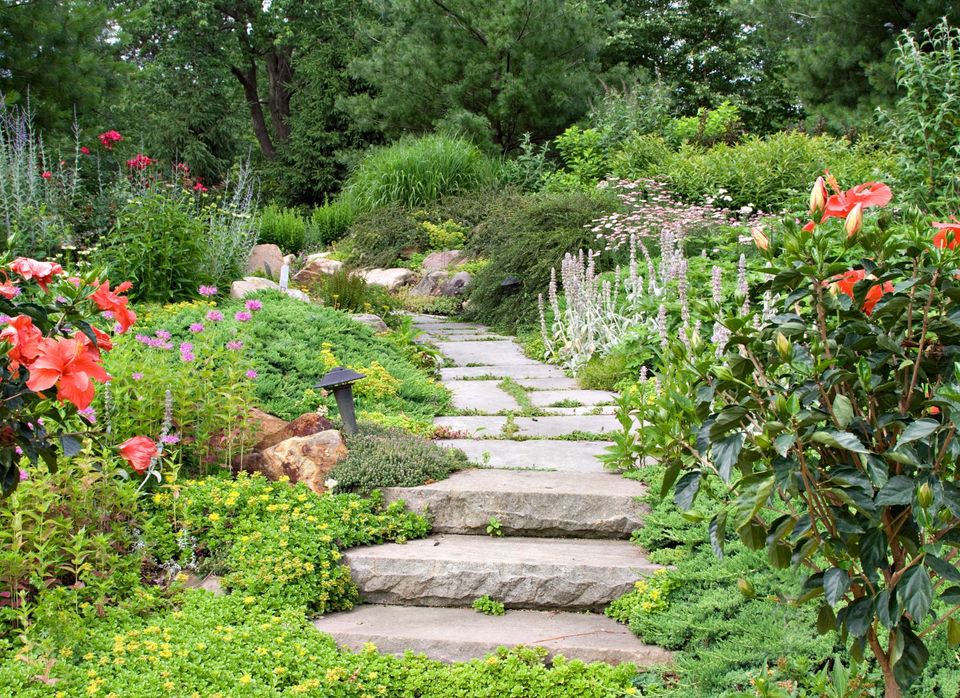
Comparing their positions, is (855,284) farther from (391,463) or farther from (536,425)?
(536,425)

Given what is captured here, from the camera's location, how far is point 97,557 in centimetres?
291

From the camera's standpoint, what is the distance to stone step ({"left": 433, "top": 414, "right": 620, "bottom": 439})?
4441mm

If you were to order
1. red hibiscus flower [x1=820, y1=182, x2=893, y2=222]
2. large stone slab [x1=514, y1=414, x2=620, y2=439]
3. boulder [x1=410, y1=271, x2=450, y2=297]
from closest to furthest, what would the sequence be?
red hibiscus flower [x1=820, y1=182, x2=893, y2=222], large stone slab [x1=514, y1=414, x2=620, y2=439], boulder [x1=410, y1=271, x2=450, y2=297]

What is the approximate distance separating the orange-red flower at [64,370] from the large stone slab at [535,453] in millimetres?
2526

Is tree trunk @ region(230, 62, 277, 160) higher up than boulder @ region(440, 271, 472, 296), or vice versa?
tree trunk @ region(230, 62, 277, 160)

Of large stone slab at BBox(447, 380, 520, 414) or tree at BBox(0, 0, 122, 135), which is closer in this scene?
large stone slab at BBox(447, 380, 520, 414)

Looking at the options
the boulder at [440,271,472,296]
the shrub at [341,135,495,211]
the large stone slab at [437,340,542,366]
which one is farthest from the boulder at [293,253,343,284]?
the large stone slab at [437,340,542,366]

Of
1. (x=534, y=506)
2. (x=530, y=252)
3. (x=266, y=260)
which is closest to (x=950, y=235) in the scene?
(x=534, y=506)

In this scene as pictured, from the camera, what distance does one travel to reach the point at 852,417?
5.08ft

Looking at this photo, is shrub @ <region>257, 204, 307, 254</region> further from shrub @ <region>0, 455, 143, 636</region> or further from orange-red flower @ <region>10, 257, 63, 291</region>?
orange-red flower @ <region>10, 257, 63, 291</region>

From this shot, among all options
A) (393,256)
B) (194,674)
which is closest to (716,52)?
(393,256)

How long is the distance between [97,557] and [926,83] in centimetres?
597

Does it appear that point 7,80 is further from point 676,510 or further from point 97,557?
point 676,510

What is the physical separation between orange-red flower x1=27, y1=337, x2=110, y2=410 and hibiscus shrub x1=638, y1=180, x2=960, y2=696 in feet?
3.67
